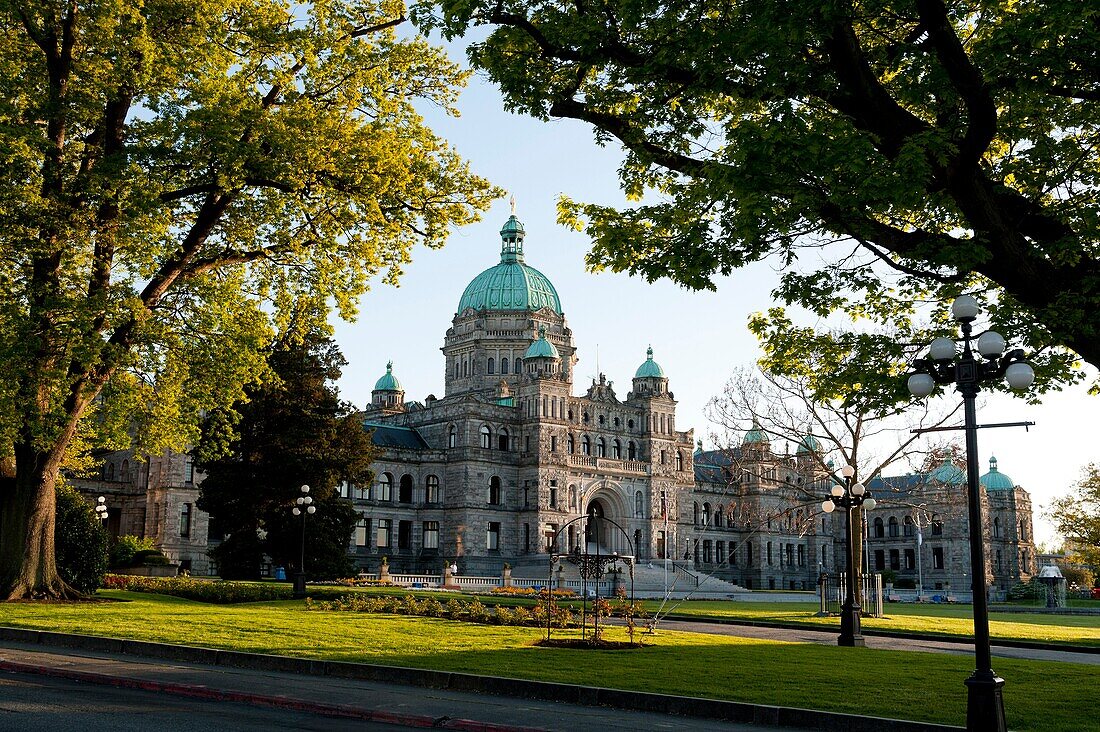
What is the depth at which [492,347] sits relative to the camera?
9069cm

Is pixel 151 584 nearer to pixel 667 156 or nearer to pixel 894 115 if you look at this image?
pixel 667 156

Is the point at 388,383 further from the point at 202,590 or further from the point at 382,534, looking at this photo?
the point at 202,590

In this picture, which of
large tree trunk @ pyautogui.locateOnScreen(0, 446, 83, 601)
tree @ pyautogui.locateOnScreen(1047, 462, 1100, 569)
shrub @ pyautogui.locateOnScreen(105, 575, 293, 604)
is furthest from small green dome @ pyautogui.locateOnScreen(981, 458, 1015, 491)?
large tree trunk @ pyautogui.locateOnScreen(0, 446, 83, 601)

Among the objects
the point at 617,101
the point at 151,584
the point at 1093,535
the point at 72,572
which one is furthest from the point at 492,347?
the point at 617,101

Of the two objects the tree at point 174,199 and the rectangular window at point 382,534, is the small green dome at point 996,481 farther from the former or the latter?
the tree at point 174,199

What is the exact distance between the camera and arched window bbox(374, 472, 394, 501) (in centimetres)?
8094

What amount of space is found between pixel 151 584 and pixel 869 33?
3121 cm

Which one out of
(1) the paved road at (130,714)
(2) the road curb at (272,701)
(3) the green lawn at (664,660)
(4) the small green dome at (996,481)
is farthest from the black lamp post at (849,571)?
(4) the small green dome at (996,481)

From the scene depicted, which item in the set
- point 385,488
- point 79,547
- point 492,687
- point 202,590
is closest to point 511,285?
point 385,488

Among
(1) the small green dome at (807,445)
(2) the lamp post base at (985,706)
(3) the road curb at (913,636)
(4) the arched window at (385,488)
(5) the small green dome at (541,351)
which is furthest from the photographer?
(5) the small green dome at (541,351)

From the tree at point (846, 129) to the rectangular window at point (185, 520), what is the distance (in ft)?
181

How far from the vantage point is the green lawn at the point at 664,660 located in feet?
45.9

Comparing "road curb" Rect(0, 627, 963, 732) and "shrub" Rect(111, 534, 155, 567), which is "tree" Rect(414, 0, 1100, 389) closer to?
"road curb" Rect(0, 627, 963, 732)

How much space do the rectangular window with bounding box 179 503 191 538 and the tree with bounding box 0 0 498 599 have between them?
38.7 metres
